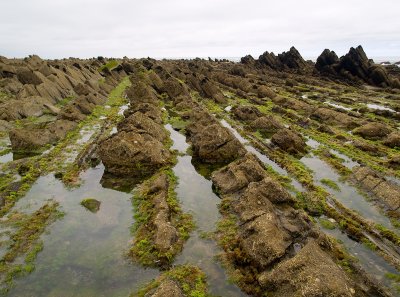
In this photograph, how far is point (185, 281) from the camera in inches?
705

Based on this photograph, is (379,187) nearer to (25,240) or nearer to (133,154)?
(133,154)

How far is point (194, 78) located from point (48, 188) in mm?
64868

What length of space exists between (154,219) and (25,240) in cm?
843

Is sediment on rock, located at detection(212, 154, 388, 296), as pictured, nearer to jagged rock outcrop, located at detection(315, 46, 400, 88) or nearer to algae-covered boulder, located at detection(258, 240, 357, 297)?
algae-covered boulder, located at detection(258, 240, 357, 297)

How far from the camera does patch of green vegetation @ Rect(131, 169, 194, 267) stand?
19.9 m

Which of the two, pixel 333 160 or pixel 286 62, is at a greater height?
pixel 286 62

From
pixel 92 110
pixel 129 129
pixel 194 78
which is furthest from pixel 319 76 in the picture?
pixel 129 129

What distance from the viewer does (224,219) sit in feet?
80.2

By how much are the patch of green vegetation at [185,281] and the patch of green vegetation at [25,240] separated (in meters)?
7.15

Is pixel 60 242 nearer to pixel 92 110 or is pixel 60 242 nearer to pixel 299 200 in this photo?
pixel 299 200

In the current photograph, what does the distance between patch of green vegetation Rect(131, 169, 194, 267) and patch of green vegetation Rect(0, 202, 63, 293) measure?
6064 mm

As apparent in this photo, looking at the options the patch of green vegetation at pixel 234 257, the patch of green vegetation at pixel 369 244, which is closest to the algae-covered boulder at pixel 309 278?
the patch of green vegetation at pixel 234 257

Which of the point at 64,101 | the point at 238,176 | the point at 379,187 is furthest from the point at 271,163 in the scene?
the point at 64,101

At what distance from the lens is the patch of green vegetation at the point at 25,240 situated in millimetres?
18703
